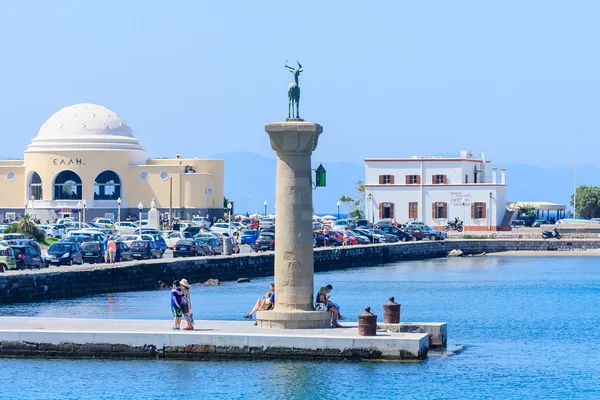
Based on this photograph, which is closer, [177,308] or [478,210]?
[177,308]

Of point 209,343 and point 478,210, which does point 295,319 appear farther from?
point 478,210

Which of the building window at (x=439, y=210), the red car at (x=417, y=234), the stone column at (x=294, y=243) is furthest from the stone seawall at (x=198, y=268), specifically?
the stone column at (x=294, y=243)

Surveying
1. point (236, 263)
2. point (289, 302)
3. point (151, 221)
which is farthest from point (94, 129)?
point (289, 302)

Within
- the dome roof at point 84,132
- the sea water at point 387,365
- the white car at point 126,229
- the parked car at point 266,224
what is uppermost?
the dome roof at point 84,132

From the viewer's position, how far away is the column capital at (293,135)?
28062 mm

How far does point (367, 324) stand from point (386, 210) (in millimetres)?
68297

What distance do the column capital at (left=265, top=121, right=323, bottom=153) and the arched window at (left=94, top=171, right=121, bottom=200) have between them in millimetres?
79841

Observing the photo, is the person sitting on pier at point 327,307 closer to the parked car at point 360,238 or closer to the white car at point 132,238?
the white car at point 132,238

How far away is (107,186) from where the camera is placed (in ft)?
353

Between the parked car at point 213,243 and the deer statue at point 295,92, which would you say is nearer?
the deer statue at point 295,92

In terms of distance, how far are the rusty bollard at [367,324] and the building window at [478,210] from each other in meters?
66.7

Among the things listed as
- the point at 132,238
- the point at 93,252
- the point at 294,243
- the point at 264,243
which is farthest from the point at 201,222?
the point at 294,243

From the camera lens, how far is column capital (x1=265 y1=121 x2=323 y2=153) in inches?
1105

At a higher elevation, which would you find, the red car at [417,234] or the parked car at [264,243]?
the red car at [417,234]
